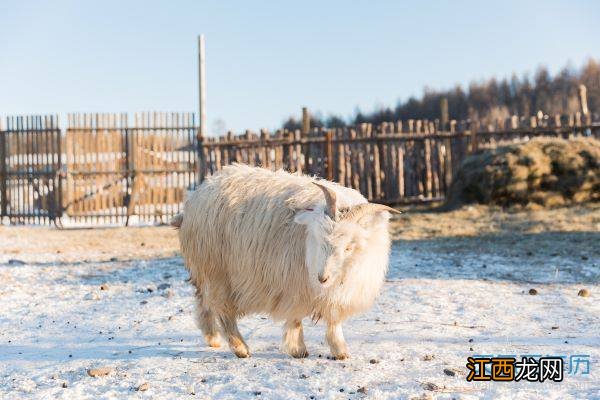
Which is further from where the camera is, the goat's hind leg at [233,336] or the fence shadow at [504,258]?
the fence shadow at [504,258]

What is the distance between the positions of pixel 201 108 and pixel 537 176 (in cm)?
789

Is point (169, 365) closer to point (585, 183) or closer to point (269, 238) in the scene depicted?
point (269, 238)

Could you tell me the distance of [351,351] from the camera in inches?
178

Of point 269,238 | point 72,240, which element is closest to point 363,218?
point 269,238

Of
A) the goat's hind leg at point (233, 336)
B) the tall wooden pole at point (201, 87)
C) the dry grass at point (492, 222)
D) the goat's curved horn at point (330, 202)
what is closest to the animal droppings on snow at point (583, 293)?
the goat's curved horn at point (330, 202)

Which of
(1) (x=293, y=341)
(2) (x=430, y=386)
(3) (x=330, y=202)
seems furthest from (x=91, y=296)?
(2) (x=430, y=386)

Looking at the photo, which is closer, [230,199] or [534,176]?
[230,199]

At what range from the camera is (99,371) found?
13.4 ft

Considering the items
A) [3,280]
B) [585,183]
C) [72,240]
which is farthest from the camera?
[585,183]

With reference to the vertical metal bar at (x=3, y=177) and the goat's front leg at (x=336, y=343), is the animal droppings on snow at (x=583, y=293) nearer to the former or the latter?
the goat's front leg at (x=336, y=343)

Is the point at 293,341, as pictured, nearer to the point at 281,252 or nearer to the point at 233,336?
the point at 233,336

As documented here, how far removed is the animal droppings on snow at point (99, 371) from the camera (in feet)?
13.3

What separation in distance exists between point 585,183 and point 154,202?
962cm

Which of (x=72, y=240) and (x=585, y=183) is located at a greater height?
(x=585, y=183)
